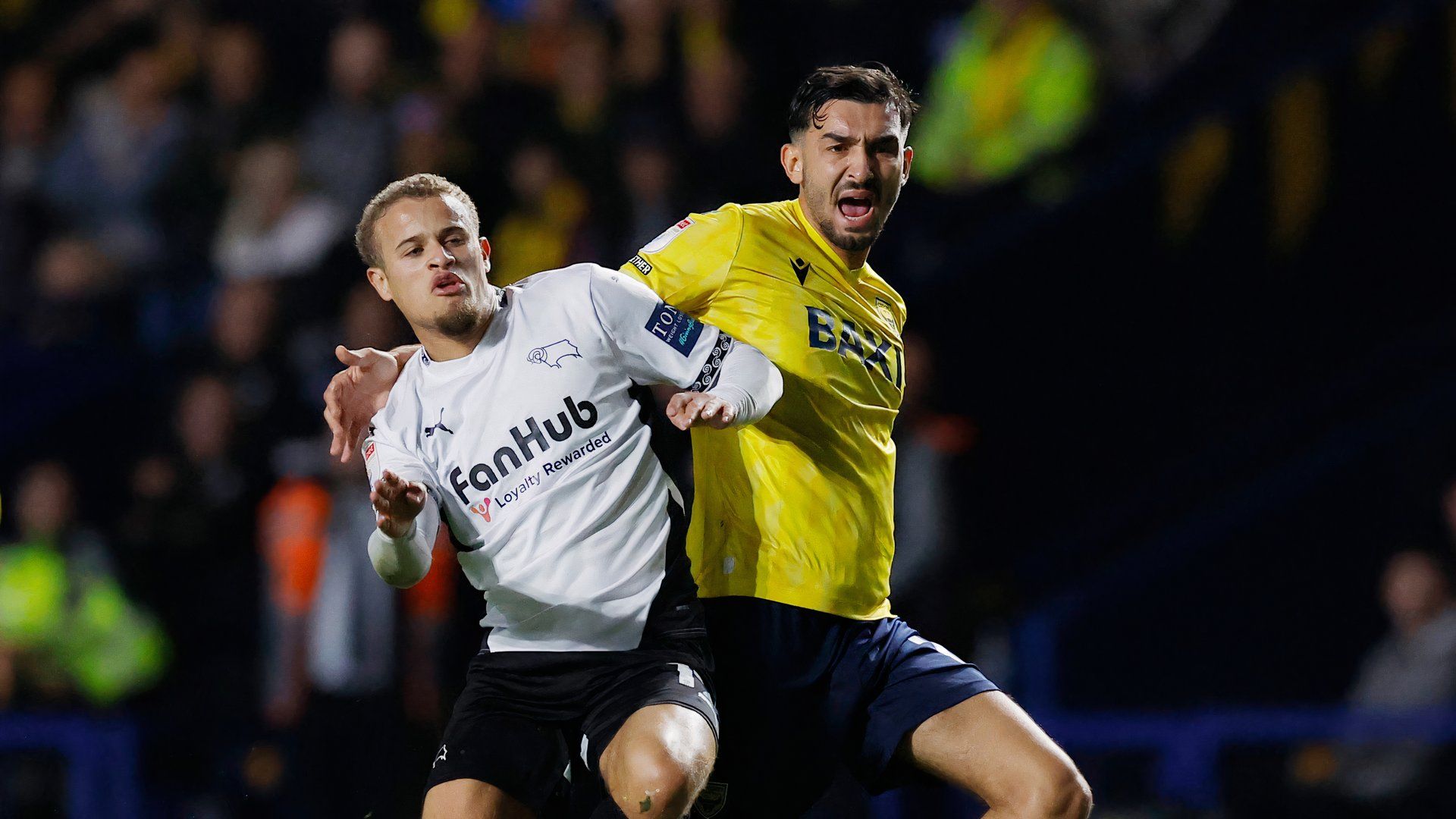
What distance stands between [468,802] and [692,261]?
1477 mm

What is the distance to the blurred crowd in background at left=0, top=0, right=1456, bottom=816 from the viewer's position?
655 centimetres

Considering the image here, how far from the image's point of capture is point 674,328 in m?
3.80

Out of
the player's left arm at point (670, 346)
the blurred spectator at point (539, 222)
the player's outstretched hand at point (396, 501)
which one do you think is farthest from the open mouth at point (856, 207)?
the blurred spectator at point (539, 222)

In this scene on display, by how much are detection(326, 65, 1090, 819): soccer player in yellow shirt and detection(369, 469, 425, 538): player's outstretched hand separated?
60 centimetres

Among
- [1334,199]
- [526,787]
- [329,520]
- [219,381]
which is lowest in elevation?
[526,787]

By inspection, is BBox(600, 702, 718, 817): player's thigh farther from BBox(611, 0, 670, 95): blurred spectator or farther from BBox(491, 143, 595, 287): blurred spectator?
BBox(611, 0, 670, 95): blurred spectator

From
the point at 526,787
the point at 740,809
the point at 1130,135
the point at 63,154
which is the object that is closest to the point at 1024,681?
the point at 1130,135

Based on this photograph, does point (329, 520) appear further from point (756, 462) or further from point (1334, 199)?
point (1334, 199)

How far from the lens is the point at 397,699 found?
6.32 meters

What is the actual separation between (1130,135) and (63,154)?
5280 millimetres

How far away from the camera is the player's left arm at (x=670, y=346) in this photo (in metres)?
3.73

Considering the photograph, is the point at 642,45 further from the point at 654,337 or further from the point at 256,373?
the point at 654,337

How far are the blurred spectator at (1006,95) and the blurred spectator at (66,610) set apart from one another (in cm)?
417

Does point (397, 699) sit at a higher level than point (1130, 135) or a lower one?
lower
